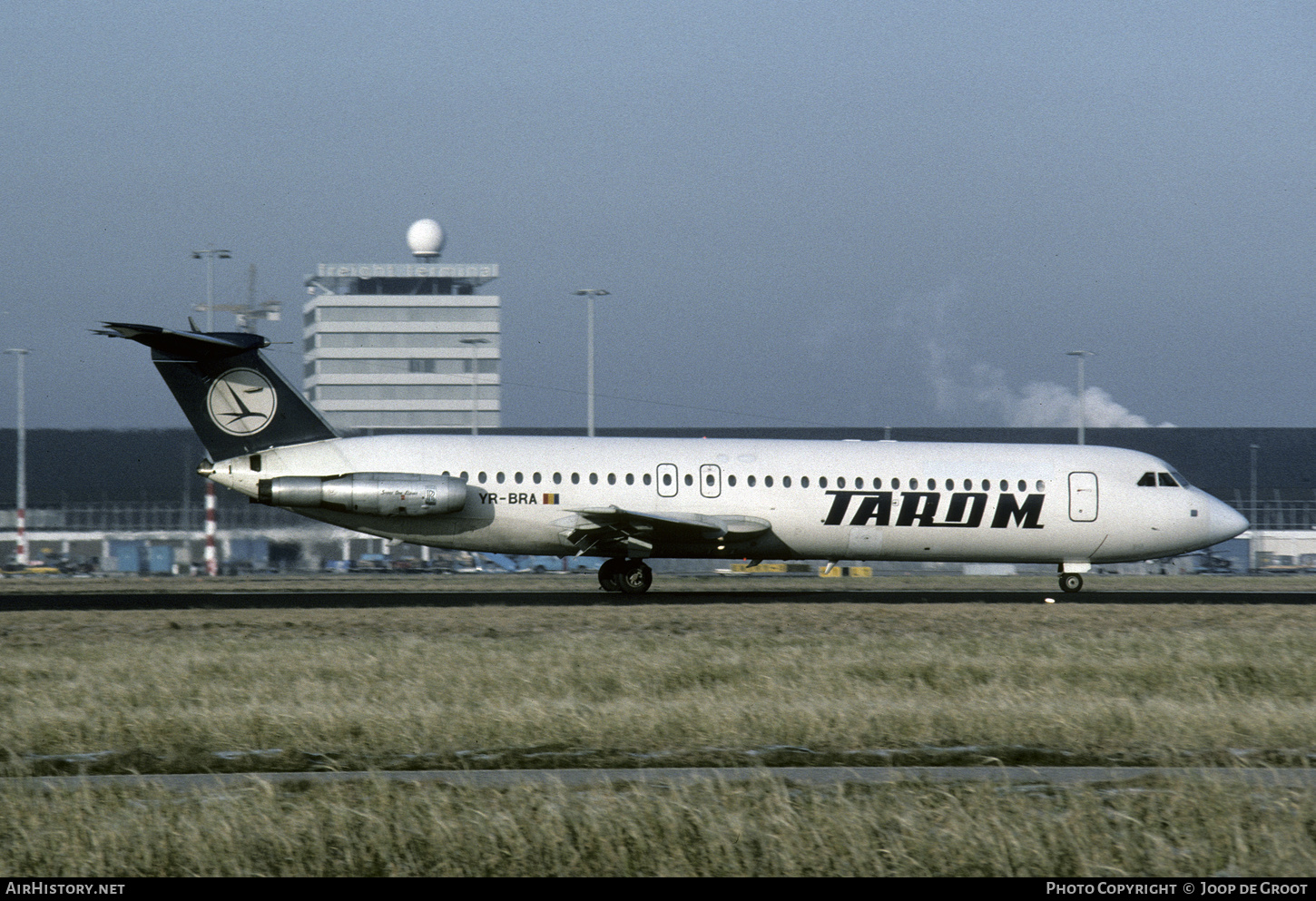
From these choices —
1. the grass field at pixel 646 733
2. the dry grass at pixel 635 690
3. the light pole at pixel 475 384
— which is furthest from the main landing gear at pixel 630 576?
Result: the light pole at pixel 475 384

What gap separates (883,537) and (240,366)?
565 inches

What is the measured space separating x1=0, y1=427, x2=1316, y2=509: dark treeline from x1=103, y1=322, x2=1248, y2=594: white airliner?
27.5 m

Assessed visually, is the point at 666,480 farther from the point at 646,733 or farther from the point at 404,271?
the point at 404,271

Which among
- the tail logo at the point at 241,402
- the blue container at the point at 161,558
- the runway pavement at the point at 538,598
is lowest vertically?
the blue container at the point at 161,558

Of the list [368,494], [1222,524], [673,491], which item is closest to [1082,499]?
[1222,524]

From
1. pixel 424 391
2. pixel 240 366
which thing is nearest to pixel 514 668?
pixel 240 366

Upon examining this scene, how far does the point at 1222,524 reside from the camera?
30828 millimetres

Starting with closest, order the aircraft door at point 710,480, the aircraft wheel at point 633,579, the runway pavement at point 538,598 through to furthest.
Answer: the runway pavement at point 538,598 → the aircraft door at point 710,480 → the aircraft wheel at point 633,579

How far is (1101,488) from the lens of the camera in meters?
30.2

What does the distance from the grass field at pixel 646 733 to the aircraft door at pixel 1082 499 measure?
7173mm

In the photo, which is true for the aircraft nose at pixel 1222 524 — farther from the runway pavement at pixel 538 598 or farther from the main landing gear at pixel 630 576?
the main landing gear at pixel 630 576

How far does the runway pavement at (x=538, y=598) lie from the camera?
26094 mm

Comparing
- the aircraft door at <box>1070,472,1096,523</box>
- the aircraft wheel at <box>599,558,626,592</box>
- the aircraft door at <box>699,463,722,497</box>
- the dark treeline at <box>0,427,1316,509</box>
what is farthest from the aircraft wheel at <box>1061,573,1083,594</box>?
the dark treeline at <box>0,427,1316,509</box>

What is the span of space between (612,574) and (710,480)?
3.19 metres
